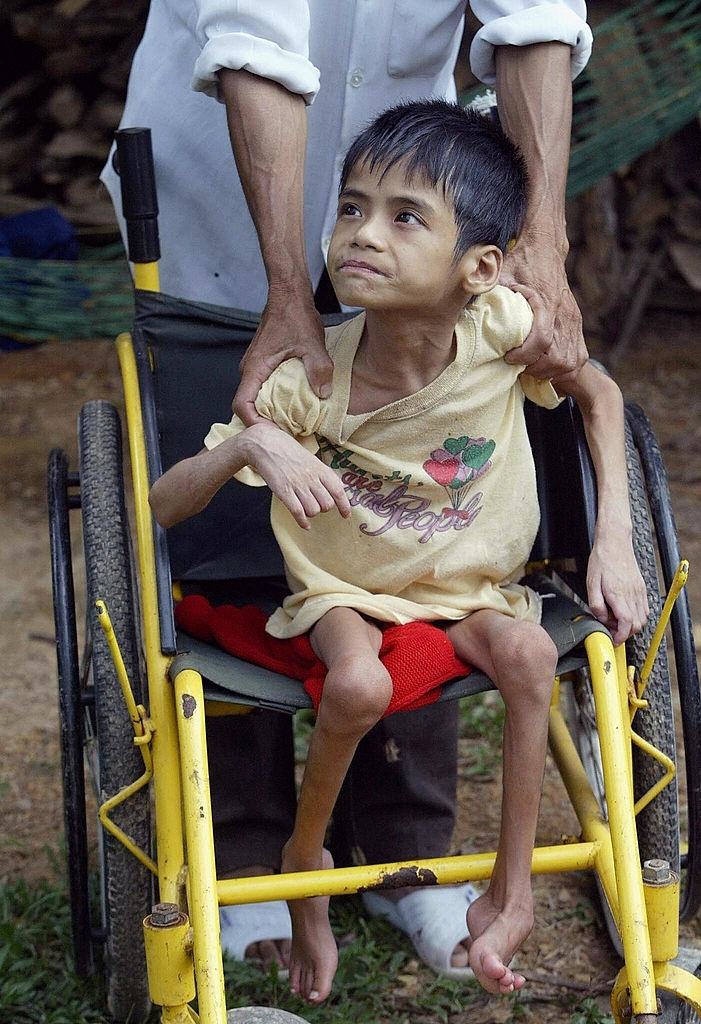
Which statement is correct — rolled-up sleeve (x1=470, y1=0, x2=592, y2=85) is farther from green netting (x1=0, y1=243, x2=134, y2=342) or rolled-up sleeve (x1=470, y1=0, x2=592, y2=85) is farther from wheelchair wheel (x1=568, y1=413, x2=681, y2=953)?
green netting (x1=0, y1=243, x2=134, y2=342)

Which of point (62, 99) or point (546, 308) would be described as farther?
point (62, 99)

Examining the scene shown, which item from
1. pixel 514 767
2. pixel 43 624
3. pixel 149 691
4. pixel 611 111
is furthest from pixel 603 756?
pixel 611 111

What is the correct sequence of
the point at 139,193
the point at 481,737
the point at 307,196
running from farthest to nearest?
the point at 481,737 → the point at 307,196 → the point at 139,193

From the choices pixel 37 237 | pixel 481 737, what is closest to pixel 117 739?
pixel 481 737

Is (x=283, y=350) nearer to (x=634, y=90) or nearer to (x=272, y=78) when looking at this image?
(x=272, y=78)

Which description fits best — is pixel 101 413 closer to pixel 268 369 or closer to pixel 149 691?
pixel 268 369

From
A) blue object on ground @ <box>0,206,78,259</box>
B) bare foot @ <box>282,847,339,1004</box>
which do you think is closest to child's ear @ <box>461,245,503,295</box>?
bare foot @ <box>282,847,339,1004</box>

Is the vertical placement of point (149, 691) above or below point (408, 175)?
below

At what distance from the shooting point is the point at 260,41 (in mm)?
1991

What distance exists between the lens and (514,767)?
1.86 meters

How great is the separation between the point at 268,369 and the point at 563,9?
2.40ft

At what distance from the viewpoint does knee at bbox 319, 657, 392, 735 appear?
179 cm

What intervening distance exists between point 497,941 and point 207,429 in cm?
97

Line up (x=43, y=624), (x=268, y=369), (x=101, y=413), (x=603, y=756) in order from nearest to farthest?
(x=603, y=756) → (x=268, y=369) → (x=101, y=413) → (x=43, y=624)
